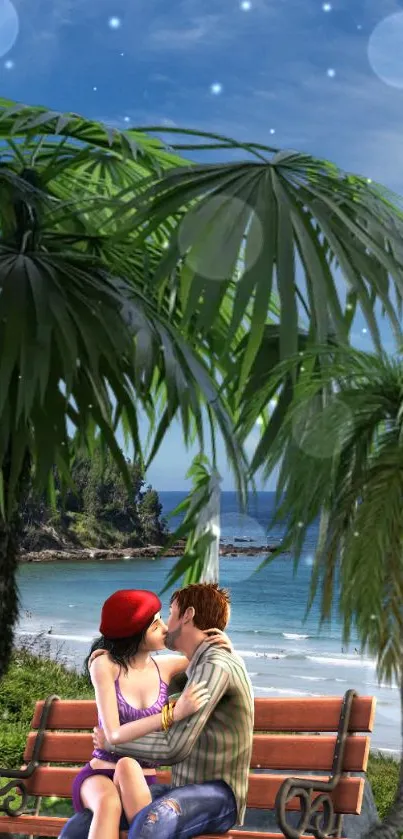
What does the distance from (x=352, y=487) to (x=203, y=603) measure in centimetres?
295

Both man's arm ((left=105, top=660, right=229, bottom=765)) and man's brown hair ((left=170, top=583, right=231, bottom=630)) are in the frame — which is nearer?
man's arm ((left=105, top=660, right=229, bottom=765))

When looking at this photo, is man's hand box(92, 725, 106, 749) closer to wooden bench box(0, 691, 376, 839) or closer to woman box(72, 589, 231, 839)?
woman box(72, 589, 231, 839)

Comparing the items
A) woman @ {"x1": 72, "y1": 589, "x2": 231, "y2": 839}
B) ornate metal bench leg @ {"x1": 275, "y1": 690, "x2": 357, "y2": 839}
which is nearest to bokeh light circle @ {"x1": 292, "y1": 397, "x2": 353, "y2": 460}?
ornate metal bench leg @ {"x1": 275, "y1": 690, "x2": 357, "y2": 839}

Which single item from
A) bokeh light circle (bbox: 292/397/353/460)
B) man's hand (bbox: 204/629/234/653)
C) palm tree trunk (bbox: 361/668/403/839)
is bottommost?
palm tree trunk (bbox: 361/668/403/839)

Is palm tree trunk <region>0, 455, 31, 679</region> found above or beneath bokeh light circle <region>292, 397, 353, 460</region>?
beneath

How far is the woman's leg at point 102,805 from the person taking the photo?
310 cm

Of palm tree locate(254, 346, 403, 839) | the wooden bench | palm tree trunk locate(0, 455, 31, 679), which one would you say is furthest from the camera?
palm tree trunk locate(0, 455, 31, 679)

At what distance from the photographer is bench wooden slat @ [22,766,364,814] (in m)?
3.68

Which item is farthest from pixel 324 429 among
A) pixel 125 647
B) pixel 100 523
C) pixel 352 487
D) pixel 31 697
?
pixel 100 523

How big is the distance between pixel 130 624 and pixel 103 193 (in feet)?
18.2

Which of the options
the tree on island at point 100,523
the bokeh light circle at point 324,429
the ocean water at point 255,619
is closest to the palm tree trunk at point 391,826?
the bokeh light circle at point 324,429

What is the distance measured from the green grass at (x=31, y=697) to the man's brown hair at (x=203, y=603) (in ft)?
16.9

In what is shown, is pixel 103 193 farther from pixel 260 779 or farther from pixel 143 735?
pixel 143 735

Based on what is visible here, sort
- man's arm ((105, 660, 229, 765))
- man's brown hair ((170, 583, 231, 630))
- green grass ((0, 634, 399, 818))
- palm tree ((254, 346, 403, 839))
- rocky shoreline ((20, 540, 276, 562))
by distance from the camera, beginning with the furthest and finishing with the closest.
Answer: rocky shoreline ((20, 540, 276, 562)) → green grass ((0, 634, 399, 818)) → palm tree ((254, 346, 403, 839)) → man's brown hair ((170, 583, 231, 630)) → man's arm ((105, 660, 229, 765))
